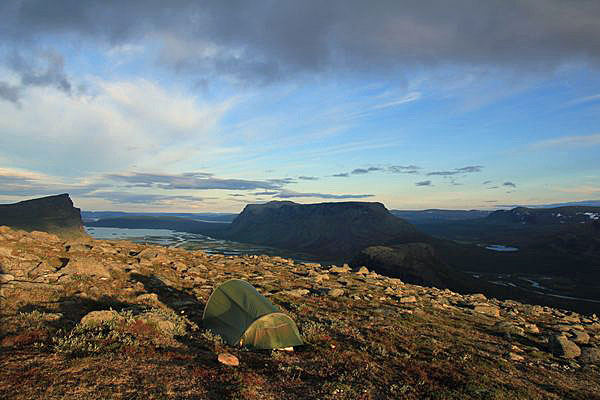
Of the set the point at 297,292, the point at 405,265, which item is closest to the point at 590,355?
the point at 297,292

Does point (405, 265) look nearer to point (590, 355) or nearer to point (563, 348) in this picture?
point (590, 355)

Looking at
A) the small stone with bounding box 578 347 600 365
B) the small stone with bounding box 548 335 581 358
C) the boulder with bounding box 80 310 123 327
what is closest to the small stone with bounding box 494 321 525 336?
the small stone with bounding box 548 335 581 358

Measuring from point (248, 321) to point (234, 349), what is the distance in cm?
136

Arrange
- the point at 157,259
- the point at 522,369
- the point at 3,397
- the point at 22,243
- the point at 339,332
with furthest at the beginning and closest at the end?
the point at 157,259, the point at 22,243, the point at 339,332, the point at 522,369, the point at 3,397

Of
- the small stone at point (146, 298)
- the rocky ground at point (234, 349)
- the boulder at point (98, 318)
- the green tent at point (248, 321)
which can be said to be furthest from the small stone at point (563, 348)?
the small stone at point (146, 298)

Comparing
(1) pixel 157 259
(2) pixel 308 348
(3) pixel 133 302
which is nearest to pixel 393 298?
(2) pixel 308 348

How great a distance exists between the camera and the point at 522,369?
617 inches

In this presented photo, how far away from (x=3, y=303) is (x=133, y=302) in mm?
5795

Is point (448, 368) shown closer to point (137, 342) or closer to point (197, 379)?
point (197, 379)

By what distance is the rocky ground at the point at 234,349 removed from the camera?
33.6 ft

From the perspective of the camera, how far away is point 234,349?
14.2 metres

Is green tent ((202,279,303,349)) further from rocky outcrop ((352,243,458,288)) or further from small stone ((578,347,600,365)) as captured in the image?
rocky outcrop ((352,243,458,288))

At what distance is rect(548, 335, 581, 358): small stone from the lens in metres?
19.0

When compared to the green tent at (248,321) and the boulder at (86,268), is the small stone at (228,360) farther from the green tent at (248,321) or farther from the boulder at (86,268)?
the boulder at (86,268)
